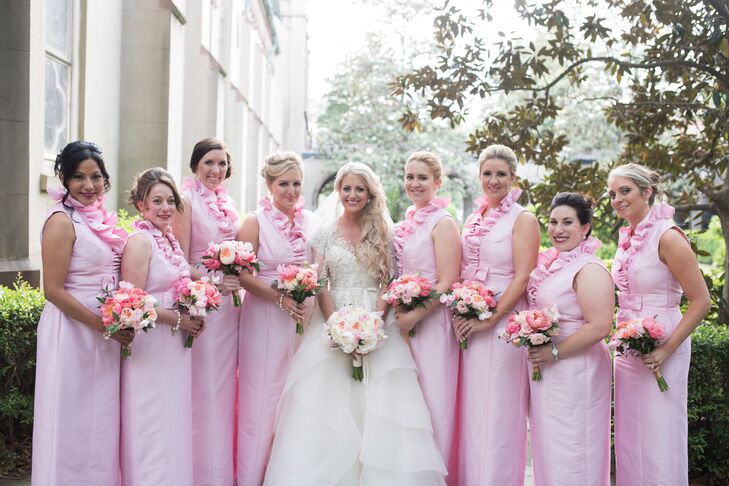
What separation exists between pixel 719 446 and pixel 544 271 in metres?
2.48

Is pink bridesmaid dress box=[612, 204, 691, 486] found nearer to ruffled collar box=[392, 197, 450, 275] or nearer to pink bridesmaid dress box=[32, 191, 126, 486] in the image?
ruffled collar box=[392, 197, 450, 275]

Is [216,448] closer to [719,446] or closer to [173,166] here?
[719,446]

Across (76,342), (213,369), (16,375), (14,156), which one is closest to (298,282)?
(213,369)

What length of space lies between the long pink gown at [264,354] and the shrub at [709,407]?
339cm

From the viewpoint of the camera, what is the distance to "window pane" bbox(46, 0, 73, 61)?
9.37 metres

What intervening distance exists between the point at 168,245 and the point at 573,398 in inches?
117

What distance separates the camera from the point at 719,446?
6.00m

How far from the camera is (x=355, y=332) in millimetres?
5066

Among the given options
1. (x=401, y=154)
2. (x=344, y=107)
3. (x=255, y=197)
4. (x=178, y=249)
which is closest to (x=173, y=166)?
(x=178, y=249)

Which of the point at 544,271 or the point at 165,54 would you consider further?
the point at 165,54

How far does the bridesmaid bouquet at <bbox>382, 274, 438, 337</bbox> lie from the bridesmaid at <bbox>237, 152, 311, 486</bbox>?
2.93 ft

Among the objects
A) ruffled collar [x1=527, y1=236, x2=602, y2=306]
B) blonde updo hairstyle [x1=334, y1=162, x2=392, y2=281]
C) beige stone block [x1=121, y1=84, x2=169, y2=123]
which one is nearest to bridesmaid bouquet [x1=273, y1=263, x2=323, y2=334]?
blonde updo hairstyle [x1=334, y1=162, x2=392, y2=281]

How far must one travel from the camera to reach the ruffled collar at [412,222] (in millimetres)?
5570

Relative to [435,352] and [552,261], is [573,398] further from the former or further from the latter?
[435,352]
